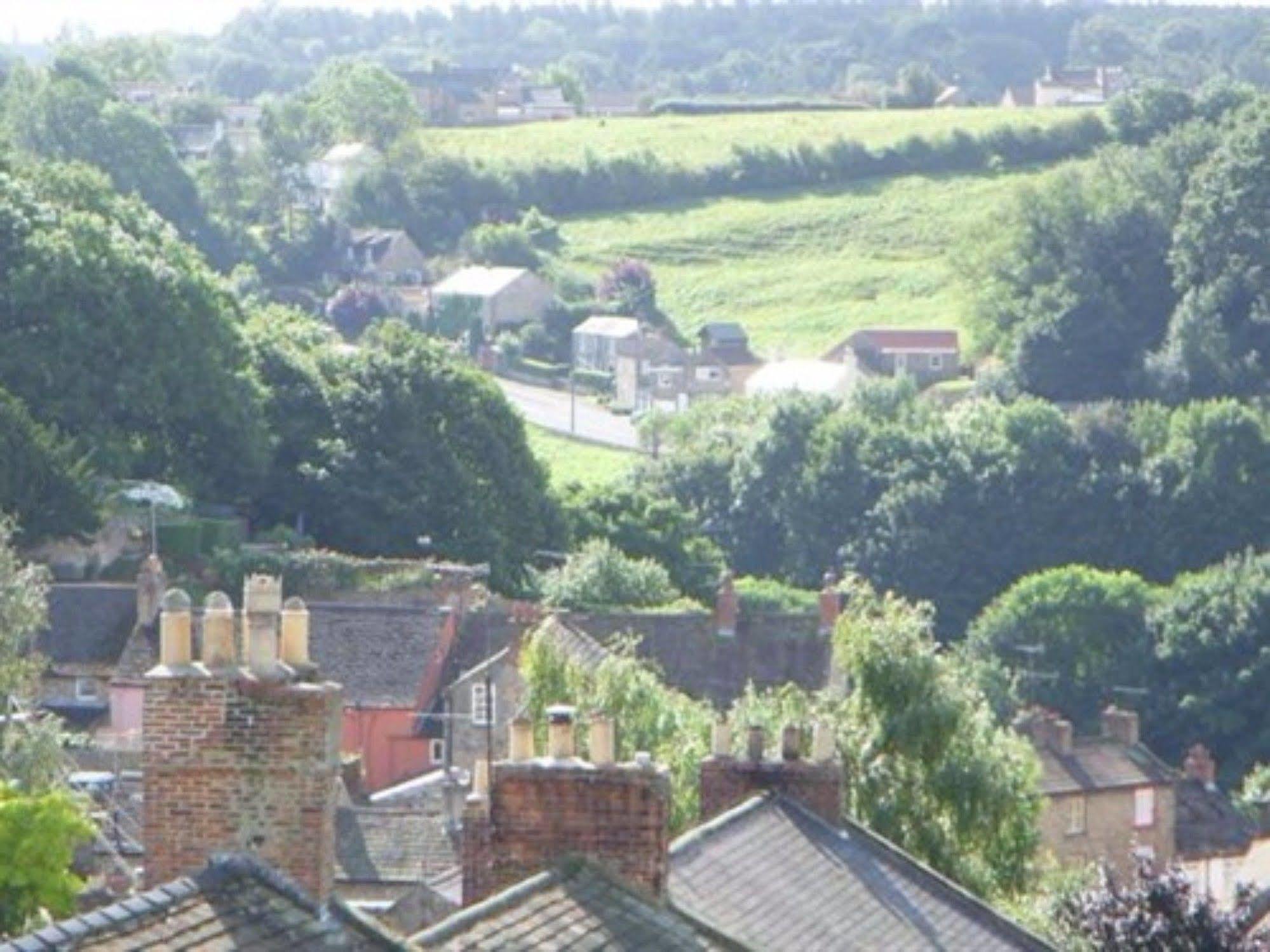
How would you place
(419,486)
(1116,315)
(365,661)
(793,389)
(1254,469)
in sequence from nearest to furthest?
1. (365,661)
2. (419,486)
3. (1254,469)
4. (793,389)
5. (1116,315)

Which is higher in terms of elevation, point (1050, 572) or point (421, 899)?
point (421, 899)

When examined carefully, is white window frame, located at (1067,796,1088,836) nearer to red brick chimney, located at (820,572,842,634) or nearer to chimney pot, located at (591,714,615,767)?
red brick chimney, located at (820,572,842,634)

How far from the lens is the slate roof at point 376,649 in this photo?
67.9 metres

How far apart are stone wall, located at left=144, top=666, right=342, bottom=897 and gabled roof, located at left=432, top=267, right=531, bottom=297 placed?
477 ft

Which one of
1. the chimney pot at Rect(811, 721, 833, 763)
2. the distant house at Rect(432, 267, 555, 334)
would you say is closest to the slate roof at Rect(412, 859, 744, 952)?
the chimney pot at Rect(811, 721, 833, 763)

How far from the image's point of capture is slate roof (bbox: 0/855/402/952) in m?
16.4

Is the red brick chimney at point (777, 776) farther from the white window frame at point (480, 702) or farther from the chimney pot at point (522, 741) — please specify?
the white window frame at point (480, 702)

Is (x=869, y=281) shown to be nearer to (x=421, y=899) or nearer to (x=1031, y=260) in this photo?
(x=1031, y=260)

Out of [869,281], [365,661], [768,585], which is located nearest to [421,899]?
[365,661]

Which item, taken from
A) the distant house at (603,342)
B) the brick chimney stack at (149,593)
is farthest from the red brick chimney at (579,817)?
the distant house at (603,342)

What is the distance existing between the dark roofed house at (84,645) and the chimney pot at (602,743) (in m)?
46.5

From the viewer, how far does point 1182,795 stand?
8381 cm

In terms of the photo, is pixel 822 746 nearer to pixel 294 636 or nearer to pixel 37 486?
pixel 294 636

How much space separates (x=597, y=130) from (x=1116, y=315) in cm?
5474
